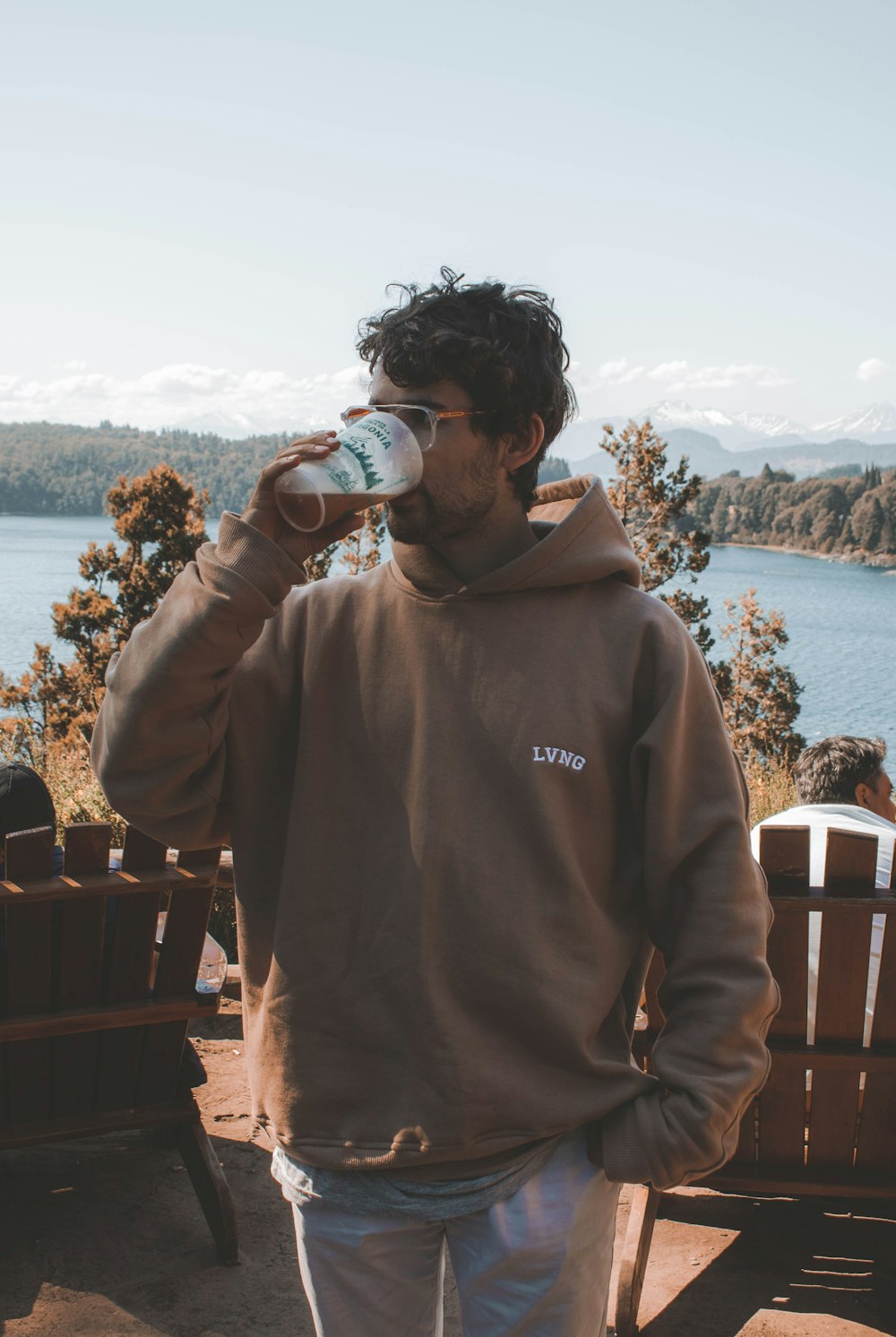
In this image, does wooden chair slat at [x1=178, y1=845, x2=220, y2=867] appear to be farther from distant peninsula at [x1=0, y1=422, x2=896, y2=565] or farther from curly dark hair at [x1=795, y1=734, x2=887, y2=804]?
distant peninsula at [x1=0, y1=422, x2=896, y2=565]

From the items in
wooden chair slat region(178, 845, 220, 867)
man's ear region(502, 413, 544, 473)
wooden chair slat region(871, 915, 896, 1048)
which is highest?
man's ear region(502, 413, 544, 473)

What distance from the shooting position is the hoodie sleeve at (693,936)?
1607 mm

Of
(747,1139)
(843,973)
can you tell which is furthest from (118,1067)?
(843,973)

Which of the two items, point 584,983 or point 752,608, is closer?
point 584,983

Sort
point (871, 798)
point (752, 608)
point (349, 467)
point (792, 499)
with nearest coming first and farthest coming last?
point (349, 467), point (871, 798), point (752, 608), point (792, 499)

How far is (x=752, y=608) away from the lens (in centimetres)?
2144

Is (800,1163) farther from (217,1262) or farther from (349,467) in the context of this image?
(349,467)

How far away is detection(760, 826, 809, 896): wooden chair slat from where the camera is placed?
2.57m

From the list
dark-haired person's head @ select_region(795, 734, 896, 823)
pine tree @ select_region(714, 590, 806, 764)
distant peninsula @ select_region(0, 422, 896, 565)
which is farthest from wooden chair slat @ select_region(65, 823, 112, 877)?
distant peninsula @ select_region(0, 422, 896, 565)

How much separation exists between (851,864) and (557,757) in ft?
4.10

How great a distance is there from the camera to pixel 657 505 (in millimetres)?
18172

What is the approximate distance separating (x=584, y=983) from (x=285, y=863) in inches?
17.8

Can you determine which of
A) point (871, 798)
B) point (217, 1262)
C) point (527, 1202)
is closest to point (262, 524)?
point (527, 1202)

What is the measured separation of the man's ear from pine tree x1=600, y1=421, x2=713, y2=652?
53.6ft
